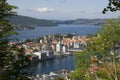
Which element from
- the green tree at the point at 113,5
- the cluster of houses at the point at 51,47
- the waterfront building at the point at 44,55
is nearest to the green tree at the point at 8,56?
the green tree at the point at 113,5

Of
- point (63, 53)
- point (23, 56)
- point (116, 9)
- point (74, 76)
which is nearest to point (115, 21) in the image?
point (23, 56)

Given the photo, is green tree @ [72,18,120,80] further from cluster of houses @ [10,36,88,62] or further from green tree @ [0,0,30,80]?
cluster of houses @ [10,36,88,62]

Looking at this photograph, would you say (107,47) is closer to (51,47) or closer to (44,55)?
(44,55)

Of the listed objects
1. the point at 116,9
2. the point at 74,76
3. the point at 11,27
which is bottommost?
the point at 74,76

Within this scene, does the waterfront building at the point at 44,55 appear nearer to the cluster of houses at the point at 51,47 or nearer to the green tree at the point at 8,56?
the cluster of houses at the point at 51,47

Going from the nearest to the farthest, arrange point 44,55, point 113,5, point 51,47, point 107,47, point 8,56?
point 113,5 < point 8,56 < point 107,47 < point 44,55 < point 51,47

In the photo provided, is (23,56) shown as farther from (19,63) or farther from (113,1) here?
(113,1)

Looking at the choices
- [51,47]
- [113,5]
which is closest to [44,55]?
[51,47]

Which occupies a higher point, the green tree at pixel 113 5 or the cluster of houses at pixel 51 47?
the green tree at pixel 113 5

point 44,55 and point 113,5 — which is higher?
point 113,5
